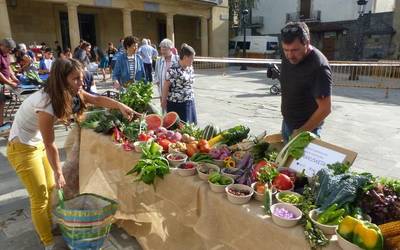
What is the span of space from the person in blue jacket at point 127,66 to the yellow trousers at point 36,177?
2851mm

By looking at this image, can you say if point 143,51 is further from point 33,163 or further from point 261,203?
point 261,203

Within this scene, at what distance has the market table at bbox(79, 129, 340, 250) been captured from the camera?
1907mm

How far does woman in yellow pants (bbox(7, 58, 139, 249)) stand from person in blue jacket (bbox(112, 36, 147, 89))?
242cm

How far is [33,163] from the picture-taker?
2.70 meters

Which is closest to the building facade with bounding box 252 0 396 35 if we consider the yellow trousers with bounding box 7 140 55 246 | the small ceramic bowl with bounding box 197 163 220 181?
the small ceramic bowl with bounding box 197 163 220 181

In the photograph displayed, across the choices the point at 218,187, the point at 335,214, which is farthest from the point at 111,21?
the point at 335,214

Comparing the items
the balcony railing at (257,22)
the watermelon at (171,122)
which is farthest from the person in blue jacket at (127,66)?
the balcony railing at (257,22)

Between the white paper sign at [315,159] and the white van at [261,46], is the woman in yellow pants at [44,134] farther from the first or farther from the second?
the white van at [261,46]

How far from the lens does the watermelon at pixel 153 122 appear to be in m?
3.50

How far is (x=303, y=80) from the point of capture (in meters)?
2.75

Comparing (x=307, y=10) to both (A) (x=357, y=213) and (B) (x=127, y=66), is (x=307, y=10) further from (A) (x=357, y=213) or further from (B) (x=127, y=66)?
(A) (x=357, y=213)

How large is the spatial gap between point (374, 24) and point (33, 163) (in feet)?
93.3

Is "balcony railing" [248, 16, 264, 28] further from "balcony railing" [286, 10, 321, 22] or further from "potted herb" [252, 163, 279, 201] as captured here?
"potted herb" [252, 163, 279, 201]

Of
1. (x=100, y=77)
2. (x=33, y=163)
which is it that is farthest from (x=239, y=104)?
(x=100, y=77)
